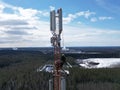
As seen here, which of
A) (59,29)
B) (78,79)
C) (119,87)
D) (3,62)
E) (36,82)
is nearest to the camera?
(59,29)

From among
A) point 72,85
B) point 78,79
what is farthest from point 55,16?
point 78,79

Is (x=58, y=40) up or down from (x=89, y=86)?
up

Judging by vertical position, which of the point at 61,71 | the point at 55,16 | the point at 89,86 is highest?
the point at 55,16

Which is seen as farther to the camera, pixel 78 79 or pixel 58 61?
pixel 78 79

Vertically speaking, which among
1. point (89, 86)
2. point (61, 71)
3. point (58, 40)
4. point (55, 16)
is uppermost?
point (55, 16)

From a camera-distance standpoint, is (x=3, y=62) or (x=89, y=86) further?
(x=3, y=62)

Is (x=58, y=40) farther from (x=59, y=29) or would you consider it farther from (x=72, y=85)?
(x=72, y=85)

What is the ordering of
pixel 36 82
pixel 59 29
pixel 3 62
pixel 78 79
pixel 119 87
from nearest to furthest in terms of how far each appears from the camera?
pixel 59 29 < pixel 119 87 < pixel 36 82 < pixel 78 79 < pixel 3 62

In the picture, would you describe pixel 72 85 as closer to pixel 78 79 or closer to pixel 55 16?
pixel 78 79

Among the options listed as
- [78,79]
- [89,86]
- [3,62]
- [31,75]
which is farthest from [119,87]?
[3,62]
